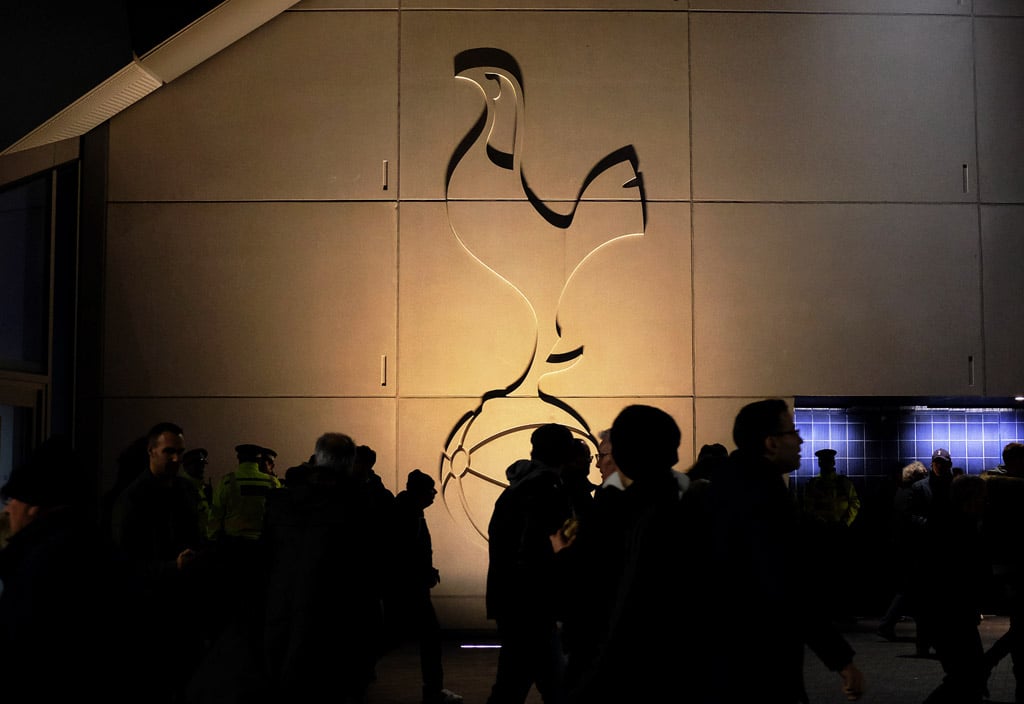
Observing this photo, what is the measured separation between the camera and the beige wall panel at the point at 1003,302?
35.0 feet

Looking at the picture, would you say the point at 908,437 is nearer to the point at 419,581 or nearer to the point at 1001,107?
the point at 1001,107

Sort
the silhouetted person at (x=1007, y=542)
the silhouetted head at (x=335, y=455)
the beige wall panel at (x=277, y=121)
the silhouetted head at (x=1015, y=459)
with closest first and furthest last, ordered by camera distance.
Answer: the silhouetted head at (x=335, y=455), the silhouetted person at (x=1007, y=542), the silhouetted head at (x=1015, y=459), the beige wall panel at (x=277, y=121)

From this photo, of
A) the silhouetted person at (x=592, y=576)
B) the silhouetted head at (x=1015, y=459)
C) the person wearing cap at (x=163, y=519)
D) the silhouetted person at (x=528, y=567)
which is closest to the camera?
the silhouetted person at (x=592, y=576)

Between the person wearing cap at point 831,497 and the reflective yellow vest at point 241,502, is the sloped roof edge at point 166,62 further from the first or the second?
the person wearing cap at point 831,497

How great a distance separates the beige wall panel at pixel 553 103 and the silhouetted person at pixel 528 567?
208 inches

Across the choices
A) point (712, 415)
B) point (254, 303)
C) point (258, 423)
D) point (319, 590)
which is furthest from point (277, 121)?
point (319, 590)

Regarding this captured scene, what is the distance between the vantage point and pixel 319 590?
14.5 feet

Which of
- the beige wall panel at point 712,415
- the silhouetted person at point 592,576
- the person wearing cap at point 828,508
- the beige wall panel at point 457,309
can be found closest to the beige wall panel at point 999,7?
the beige wall panel at point 712,415

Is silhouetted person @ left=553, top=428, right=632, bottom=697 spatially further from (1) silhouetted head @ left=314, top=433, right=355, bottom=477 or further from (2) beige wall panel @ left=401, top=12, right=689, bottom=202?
(2) beige wall panel @ left=401, top=12, right=689, bottom=202

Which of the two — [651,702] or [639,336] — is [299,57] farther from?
[651,702]

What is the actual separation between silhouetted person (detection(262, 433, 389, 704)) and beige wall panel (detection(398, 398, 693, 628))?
5.76 metres

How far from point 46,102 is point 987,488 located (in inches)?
284

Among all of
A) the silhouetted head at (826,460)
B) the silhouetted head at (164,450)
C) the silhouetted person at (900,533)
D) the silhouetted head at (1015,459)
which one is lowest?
the silhouetted person at (900,533)

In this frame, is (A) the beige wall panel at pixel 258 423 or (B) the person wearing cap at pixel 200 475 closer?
(B) the person wearing cap at pixel 200 475
